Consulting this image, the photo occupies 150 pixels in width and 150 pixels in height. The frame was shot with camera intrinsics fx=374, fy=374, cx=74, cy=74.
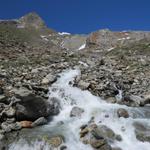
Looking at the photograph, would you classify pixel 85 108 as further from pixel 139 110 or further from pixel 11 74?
pixel 11 74

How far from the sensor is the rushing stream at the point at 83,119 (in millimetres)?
15914

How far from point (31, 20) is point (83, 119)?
128074mm

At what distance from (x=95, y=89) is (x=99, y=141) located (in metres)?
7.32

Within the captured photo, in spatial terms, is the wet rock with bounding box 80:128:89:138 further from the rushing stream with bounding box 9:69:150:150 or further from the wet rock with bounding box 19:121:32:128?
the wet rock with bounding box 19:121:32:128

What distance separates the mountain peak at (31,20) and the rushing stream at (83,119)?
118 meters

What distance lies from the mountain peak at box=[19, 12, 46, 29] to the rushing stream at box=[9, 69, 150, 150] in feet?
386

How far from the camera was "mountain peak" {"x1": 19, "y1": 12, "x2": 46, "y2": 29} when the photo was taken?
458 feet

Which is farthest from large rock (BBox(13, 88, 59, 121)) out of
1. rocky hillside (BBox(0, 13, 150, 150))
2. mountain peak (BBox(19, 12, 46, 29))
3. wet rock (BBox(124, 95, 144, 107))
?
mountain peak (BBox(19, 12, 46, 29))

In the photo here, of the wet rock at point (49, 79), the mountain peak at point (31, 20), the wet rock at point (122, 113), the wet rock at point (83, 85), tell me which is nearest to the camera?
the wet rock at point (122, 113)

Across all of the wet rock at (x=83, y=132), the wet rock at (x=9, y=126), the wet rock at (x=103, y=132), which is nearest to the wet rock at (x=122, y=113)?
the wet rock at (x=103, y=132)

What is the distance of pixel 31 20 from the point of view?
470 feet

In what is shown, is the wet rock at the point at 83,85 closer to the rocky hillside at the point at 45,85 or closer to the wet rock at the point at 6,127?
the rocky hillside at the point at 45,85

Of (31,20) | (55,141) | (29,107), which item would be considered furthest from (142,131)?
(31,20)

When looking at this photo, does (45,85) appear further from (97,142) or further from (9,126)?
(97,142)
